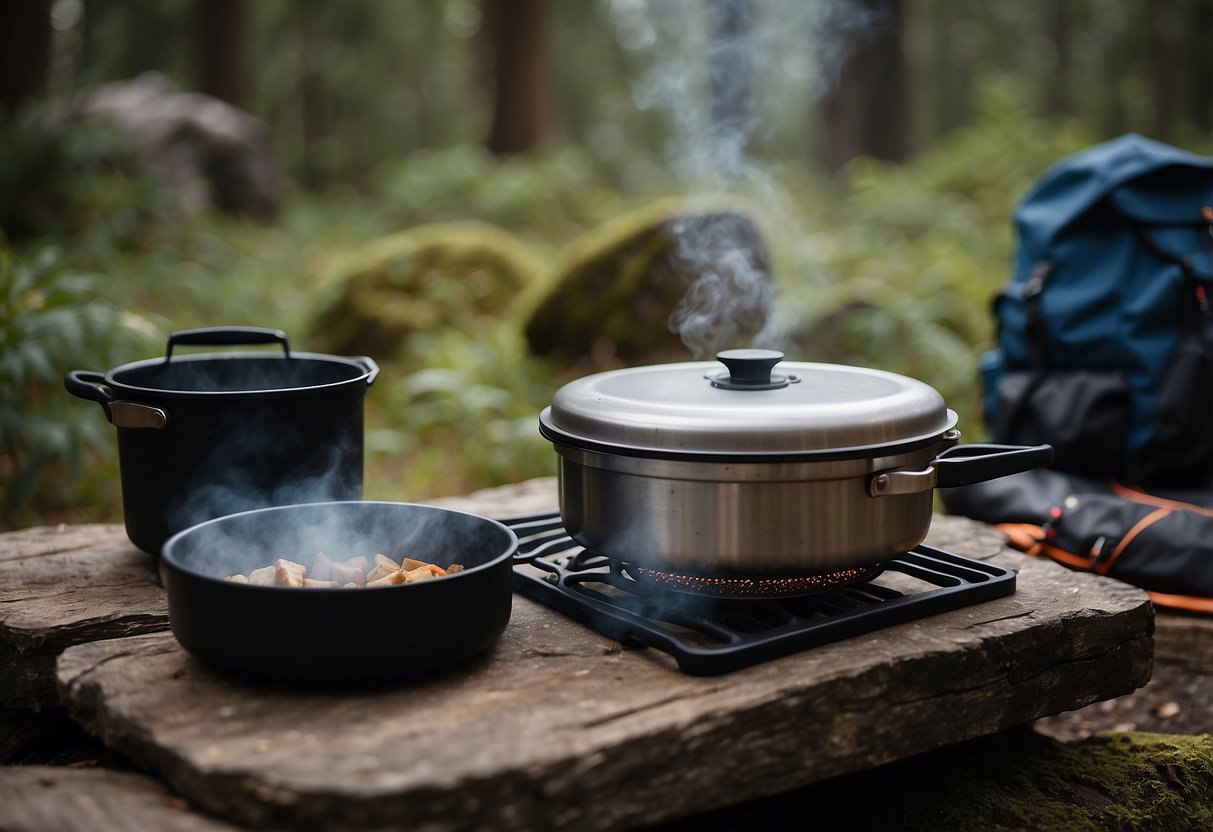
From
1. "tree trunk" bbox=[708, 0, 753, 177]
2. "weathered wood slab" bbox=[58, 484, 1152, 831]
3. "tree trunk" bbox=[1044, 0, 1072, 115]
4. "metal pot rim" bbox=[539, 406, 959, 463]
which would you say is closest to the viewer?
"weathered wood slab" bbox=[58, 484, 1152, 831]

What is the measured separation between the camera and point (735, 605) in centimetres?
212

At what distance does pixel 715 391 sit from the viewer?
6.82 ft

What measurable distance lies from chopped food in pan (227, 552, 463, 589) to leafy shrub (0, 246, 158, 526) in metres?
1.87

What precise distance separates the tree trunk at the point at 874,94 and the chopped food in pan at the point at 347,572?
36.1 feet

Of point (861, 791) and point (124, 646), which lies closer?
point (124, 646)

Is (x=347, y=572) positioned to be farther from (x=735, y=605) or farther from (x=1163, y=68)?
(x=1163, y=68)

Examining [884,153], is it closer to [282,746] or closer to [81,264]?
[81,264]

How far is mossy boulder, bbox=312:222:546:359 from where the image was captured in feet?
21.9

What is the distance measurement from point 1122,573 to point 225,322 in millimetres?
5854

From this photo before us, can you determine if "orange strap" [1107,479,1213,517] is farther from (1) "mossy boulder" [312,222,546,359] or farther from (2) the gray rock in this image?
(2) the gray rock

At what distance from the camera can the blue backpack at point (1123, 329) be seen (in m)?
3.51

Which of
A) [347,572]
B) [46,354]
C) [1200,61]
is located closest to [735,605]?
[347,572]

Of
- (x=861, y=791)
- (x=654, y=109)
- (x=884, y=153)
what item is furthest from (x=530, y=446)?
(x=654, y=109)

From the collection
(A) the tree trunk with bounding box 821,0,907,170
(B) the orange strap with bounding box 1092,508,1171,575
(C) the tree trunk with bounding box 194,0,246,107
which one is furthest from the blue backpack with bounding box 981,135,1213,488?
(C) the tree trunk with bounding box 194,0,246,107
